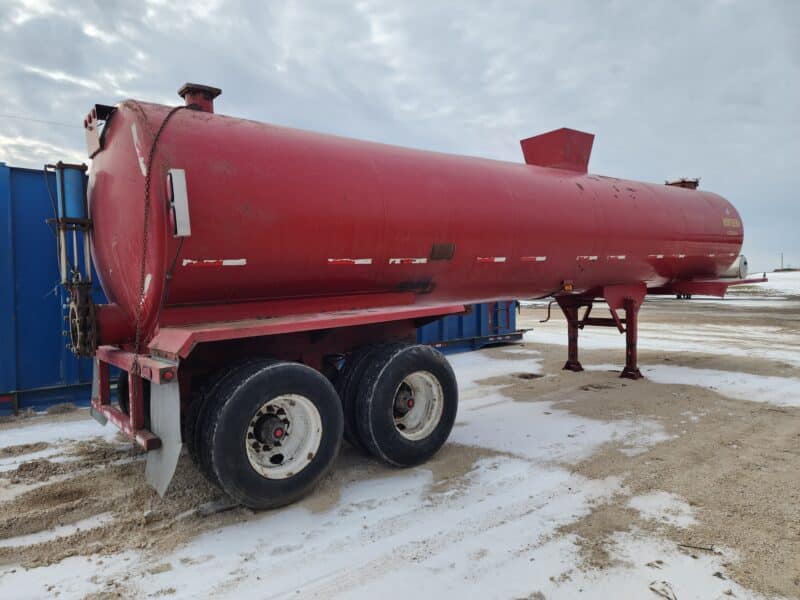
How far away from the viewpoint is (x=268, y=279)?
4.54 m

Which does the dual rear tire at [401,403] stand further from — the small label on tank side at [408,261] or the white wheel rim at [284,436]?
the small label on tank side at [408,261]

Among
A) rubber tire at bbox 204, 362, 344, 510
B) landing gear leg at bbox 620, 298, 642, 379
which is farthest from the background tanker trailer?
landing gear leg at bbox 620, 298, 642, 379

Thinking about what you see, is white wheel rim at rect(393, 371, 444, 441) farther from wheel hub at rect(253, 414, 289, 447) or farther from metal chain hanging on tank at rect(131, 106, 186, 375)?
metal chain hanging on tank at rect(131, 106, 186, 375)

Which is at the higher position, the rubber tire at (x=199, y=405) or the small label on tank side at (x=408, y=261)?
the small label on tank side at (x=408, y=261)

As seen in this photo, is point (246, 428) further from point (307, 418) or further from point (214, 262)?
point (214, 262)

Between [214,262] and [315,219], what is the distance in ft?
2.98

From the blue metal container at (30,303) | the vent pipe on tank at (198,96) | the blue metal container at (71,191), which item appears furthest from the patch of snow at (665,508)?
the blue metal container at (30,303)

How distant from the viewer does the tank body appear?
4.15 meters

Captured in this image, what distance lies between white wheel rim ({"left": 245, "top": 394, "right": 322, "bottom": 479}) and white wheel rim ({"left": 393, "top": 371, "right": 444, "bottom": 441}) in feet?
3.26

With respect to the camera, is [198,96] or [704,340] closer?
[198,96]

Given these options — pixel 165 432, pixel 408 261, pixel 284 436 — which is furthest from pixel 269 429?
pixel 408 261

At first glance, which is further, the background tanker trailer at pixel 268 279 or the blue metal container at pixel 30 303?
the blue metal container at pixel 30 303

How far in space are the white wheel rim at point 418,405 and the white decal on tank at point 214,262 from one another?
1.81 meters

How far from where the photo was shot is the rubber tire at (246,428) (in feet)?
12.7
